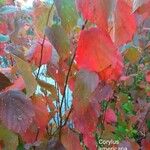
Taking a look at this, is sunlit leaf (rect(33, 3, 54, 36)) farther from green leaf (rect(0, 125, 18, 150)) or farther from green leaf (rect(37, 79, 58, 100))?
green leaf (rect(0, 125, 18, 150))

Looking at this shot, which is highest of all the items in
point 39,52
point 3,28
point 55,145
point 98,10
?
point 3,28

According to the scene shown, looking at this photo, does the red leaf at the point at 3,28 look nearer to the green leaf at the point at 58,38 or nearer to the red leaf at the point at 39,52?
the red leaf at the point at 39,52

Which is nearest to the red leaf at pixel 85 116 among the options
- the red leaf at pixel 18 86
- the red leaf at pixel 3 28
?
the red leaf at pixel 18 86

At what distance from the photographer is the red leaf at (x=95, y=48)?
23.5 inches

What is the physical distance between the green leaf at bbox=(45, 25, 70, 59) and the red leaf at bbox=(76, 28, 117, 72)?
8 cm

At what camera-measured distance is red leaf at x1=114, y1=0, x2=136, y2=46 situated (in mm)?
588

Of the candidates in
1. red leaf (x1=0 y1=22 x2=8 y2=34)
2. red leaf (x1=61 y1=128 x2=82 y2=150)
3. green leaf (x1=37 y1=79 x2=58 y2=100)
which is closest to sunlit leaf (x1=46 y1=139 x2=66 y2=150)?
red leaf (x1=61 y1=128 x2=82 y2=150)

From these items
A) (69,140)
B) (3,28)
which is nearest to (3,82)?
(69,140)

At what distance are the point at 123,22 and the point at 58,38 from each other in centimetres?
14

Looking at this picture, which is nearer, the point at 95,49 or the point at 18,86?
the point at 95,49

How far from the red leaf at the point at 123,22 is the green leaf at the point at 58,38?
11 centimetres

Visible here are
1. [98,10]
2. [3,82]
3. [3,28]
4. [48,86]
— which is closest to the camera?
[98,10]

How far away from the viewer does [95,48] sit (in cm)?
60

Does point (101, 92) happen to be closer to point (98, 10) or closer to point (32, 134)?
point (32, 134)
